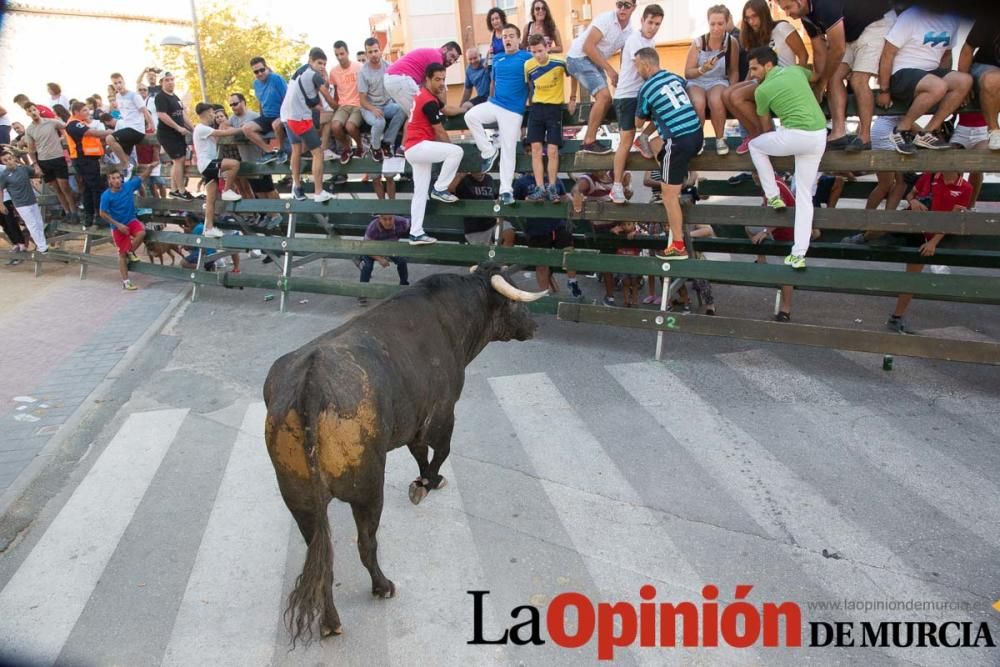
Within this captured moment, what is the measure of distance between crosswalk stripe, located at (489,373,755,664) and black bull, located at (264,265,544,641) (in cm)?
115

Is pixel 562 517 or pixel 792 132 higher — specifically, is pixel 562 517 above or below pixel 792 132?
below

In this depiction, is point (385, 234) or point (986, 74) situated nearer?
point (986, 74)

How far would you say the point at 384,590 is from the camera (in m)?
4.36

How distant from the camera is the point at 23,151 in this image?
15.6m

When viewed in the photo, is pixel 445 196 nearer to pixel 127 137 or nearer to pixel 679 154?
pixel 679 154

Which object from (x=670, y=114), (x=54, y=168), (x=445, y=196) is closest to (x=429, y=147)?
(x=445, y=196)

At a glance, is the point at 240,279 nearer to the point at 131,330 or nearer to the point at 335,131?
the point at 131,330

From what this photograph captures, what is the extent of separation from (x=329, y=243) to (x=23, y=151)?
10.3 meters

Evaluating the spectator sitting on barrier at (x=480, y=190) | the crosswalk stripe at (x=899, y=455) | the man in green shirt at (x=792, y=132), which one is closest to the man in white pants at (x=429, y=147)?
the spectator sitting on barrier at (x=480, y=190)

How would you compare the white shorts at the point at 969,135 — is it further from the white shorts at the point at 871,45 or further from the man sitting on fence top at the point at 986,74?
the white shorts at the point at 871,45

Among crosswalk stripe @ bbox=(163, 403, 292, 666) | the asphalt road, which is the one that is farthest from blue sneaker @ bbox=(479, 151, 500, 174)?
crosswalk stripe @ bbox=(163, 403, 292, 666)

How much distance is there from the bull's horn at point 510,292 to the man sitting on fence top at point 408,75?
470 cm

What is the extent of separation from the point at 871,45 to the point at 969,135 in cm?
137

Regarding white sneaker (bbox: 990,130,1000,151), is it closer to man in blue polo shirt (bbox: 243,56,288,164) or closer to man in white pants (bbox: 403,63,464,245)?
man in white pants (bbox: 403,63,464,245)
